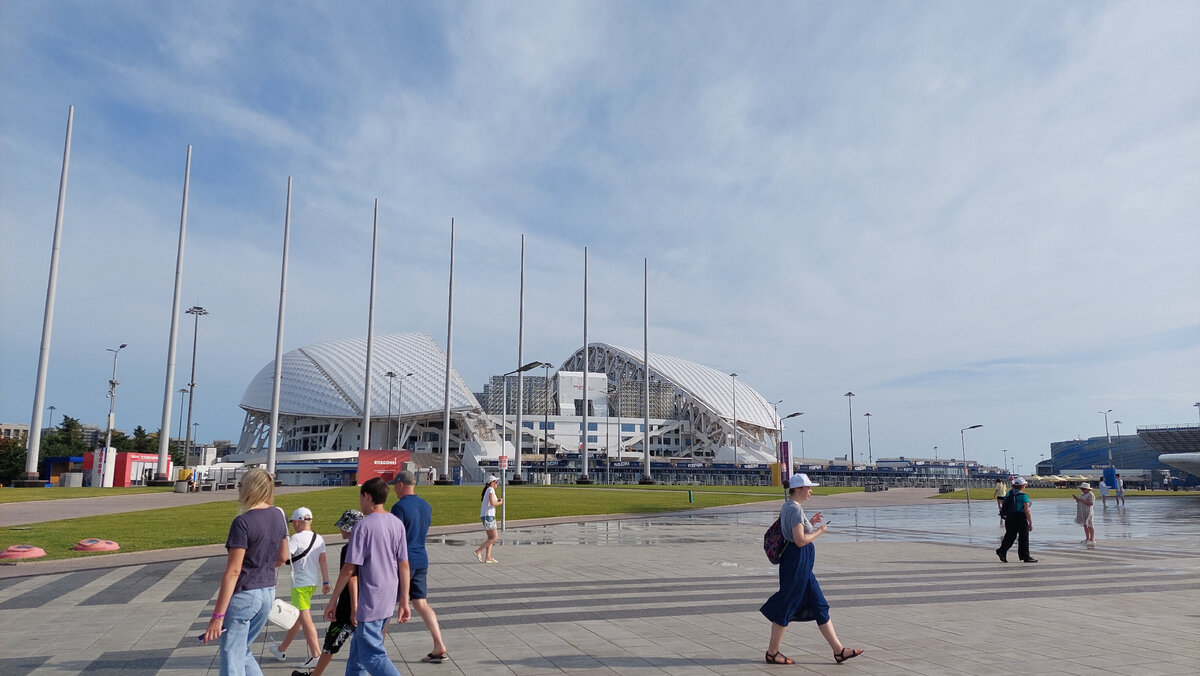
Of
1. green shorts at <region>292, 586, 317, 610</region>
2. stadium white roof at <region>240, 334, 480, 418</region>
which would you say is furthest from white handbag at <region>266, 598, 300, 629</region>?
stadium white roof at <region>240, 334, 480, 418</region>

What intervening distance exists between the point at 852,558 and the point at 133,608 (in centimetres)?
1290

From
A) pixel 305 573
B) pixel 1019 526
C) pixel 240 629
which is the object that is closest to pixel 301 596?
pixel 305 573

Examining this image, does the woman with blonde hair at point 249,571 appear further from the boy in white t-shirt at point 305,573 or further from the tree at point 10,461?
the tree at point 10,461

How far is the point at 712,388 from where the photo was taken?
462 ft

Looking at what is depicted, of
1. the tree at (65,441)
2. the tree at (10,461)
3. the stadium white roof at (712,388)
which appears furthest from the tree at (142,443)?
the stadium white roof at (712,388)

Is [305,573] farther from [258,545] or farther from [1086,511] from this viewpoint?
[1086,511]

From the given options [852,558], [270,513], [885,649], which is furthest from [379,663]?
[852,558]

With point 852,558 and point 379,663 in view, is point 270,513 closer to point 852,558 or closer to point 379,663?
point 379,663

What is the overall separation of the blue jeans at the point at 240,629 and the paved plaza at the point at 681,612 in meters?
1.78

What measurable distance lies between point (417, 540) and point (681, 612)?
402 cm

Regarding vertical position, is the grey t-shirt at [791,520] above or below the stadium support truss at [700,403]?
below

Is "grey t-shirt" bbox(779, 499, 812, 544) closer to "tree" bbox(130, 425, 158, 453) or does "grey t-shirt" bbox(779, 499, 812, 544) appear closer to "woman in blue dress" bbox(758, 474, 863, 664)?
"woman in blue dress" bbox(758, 474, 863, 664)

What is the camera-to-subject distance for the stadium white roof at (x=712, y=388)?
13525cm

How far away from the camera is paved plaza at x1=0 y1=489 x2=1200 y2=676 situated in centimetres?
715
